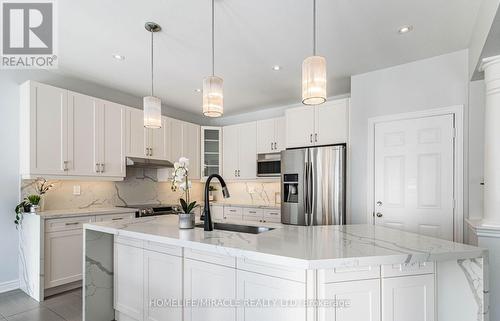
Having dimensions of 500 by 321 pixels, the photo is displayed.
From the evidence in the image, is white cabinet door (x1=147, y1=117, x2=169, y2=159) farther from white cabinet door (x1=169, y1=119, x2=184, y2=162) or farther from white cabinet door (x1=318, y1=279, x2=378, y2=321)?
white cabinet door (x1=318, y1=279, x2=378, y2=321)

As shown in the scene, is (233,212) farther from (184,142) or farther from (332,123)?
(332,123)

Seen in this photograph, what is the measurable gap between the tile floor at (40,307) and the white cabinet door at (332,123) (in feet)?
11.3

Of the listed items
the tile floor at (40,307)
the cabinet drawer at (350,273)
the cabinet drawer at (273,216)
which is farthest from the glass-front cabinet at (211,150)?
the cabinet drawer at (350,273)

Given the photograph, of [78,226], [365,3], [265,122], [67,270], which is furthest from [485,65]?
[67,270]

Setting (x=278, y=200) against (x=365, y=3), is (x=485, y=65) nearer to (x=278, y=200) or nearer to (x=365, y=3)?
(x=365, y=3)

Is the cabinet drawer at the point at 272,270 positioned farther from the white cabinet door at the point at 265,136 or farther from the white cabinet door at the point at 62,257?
the white cabinet door at the point at 265,136

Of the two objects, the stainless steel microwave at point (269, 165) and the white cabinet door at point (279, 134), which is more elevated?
the white cabinet door at point (279, 134)

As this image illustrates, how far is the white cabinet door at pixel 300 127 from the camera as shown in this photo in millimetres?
4078

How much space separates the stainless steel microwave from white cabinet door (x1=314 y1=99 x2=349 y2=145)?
868mm

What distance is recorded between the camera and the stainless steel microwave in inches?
183

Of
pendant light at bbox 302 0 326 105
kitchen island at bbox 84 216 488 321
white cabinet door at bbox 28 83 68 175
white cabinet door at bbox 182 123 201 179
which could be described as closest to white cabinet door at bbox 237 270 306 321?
kitchen island at bbox 84 216 488 321

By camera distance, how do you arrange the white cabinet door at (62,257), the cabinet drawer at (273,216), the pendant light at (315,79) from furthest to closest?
the cabinet drawer at (273,216) → the white cabinet door at (62,257) → the pendant light at (315,79)

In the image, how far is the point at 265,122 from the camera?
492 cm

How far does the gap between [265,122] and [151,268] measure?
3.35 m
